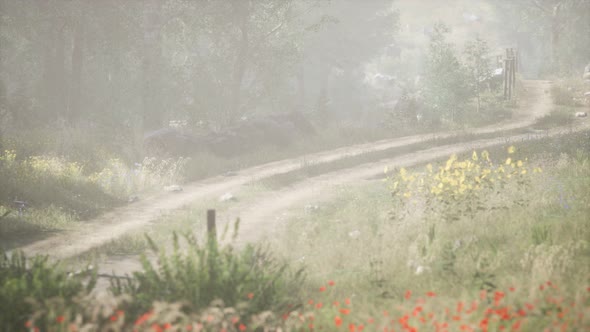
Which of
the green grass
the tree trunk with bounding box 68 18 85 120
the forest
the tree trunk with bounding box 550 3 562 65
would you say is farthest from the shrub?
the tree trunk with bounding box 68 18 85 120

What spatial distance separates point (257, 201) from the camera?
14.3 metres

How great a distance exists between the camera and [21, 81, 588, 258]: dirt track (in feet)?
36.6

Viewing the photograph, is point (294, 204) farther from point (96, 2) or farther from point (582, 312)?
point (96, 2)

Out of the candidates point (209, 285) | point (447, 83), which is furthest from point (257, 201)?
point (447, 83)

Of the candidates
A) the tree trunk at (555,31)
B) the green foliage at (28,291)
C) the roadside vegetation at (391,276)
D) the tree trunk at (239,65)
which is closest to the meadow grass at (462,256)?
the roadside vegetation at (391,276)

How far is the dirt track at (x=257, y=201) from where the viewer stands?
36.6 feet

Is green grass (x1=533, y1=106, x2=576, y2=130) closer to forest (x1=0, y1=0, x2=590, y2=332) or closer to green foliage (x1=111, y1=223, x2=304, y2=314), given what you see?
forest (x1=0, y1=0, x2=590, y2=332)

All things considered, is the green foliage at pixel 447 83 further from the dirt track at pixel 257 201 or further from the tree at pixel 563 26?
the tree at pixel 563 26

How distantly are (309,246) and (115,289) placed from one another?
4257 mm

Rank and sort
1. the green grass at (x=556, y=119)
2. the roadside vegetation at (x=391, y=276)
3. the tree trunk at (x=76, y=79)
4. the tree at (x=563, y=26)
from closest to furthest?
the roadside vegetation at (x=391, y=276) → the green grass at (x=556, y=119) → the tree trunk at (x=76, y=79) → the tree at (x=563, y=26)

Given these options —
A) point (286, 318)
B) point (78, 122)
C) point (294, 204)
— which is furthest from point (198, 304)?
point (78, 122)

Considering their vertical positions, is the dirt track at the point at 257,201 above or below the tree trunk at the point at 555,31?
below

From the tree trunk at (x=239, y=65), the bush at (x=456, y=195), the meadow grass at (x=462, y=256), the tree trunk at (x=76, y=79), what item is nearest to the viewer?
the meadow grass at (x=462, y=256)

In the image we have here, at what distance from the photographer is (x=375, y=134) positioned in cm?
2441
